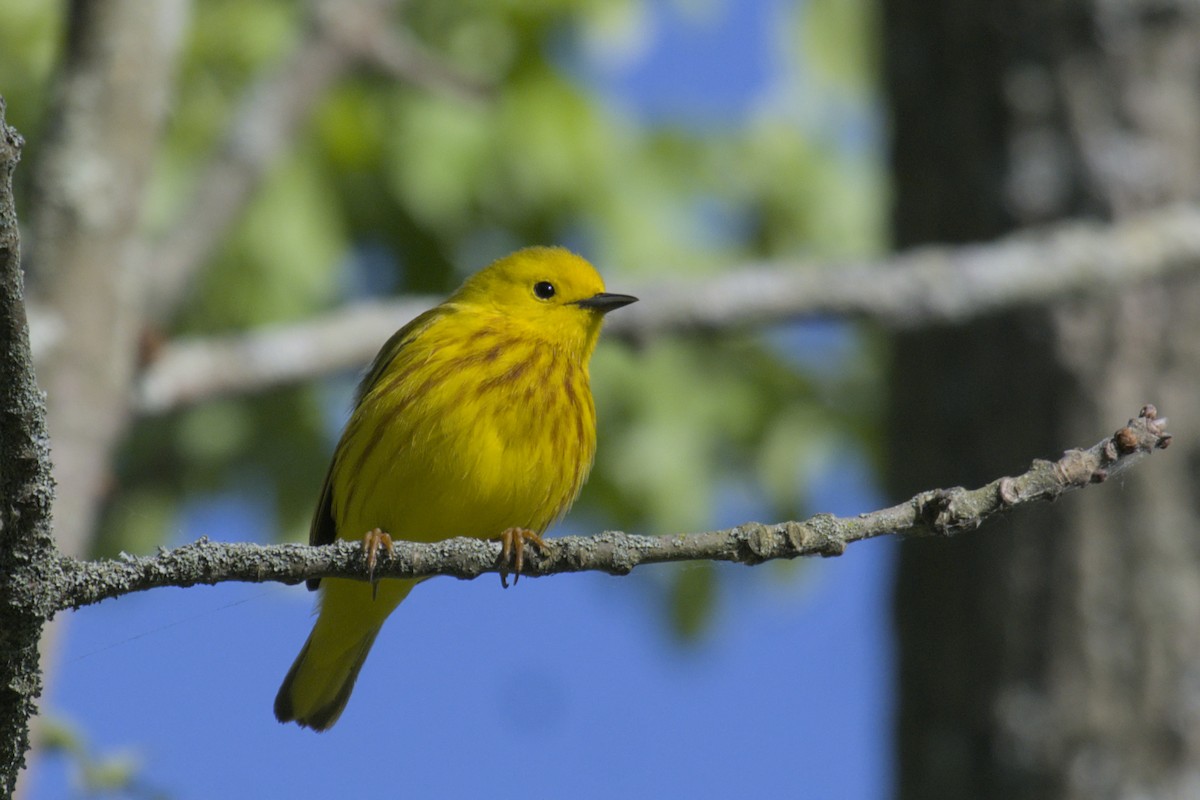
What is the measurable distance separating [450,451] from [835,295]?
1.93m

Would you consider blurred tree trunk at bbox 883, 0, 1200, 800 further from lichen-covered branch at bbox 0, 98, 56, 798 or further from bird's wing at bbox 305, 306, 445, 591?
lichen-covered branch at bbox 0, 98, 56, 798

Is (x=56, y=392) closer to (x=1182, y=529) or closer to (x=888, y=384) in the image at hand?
(x=888, y=384)

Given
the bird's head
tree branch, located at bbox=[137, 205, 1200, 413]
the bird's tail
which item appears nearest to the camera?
the bird's tail

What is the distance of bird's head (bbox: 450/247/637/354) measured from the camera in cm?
454

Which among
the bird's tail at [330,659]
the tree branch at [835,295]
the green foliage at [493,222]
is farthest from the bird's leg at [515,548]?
the green foliage at [493,222]

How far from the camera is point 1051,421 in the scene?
18.1 feet

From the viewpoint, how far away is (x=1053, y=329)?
5609mm

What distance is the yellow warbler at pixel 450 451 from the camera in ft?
12.7

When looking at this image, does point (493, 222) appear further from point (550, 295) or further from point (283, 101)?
point (550, 295)

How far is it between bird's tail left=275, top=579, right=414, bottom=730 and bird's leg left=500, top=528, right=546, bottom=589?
1.04 metres

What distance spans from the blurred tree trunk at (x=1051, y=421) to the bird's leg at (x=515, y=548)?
273cm

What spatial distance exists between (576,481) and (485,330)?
1.75 ft

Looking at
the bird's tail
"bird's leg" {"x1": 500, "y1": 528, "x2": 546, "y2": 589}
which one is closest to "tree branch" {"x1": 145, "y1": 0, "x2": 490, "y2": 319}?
the bird's tail

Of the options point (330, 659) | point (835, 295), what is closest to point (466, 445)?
point (330, 659)
